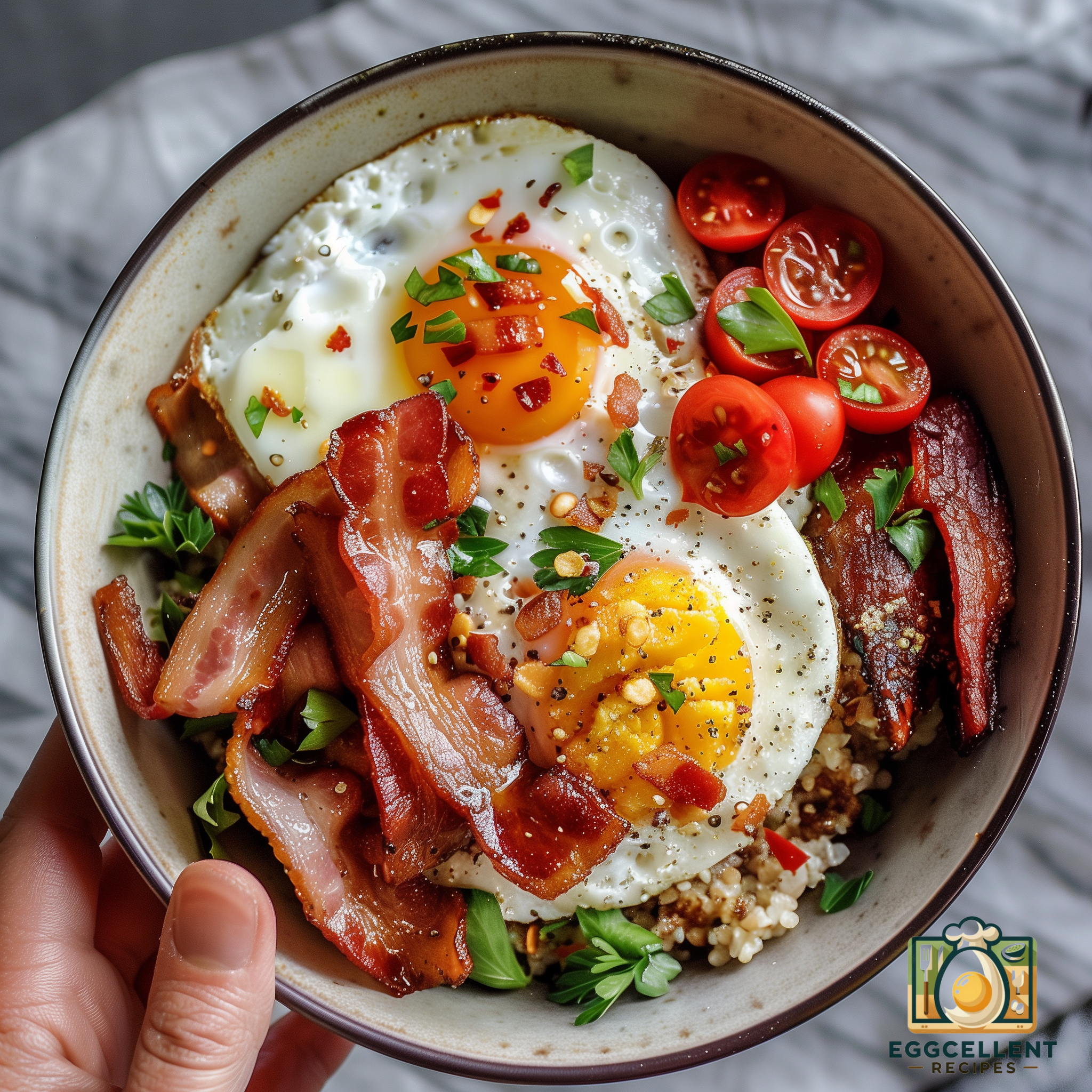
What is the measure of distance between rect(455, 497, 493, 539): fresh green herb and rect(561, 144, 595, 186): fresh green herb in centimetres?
79

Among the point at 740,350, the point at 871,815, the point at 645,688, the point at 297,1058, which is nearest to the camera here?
the point at 645,688

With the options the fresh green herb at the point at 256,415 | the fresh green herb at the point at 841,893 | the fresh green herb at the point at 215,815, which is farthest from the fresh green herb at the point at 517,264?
the fresh green herb at the point at 841,893

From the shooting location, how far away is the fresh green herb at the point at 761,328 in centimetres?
203

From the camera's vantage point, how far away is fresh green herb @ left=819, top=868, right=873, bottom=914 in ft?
6.80

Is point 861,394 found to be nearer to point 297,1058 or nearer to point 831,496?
point 831,496

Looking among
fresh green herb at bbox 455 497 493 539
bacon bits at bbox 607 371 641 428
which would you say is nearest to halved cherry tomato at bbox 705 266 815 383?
bacon bits at bbox 607 371 641 428

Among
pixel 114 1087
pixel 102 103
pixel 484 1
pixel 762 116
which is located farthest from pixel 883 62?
pixel 114 1087

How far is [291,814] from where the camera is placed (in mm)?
1903

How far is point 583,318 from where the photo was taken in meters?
1.97

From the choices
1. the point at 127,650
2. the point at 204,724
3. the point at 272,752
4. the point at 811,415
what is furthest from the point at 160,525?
→ the point at 811,415

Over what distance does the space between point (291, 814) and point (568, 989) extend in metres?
0.72

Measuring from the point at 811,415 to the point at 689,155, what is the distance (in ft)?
2.47

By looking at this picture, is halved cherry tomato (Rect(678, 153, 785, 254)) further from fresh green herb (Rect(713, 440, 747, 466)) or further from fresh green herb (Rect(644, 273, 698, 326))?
fresh green herb (Rect(713, 440, 747, 466))

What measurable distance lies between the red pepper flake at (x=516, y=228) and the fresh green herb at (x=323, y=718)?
3.60ft
